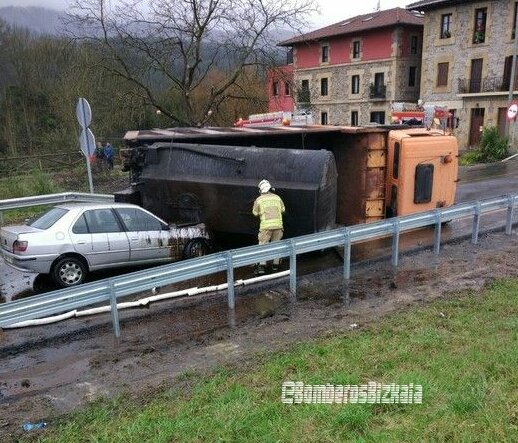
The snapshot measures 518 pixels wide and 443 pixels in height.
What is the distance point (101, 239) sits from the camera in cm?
862

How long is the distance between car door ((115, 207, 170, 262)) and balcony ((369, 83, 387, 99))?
36.8 meters

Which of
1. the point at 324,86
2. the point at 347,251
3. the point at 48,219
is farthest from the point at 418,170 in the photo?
the point at 324,86

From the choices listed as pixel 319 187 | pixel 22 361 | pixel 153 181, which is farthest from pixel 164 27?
pixel 22 361

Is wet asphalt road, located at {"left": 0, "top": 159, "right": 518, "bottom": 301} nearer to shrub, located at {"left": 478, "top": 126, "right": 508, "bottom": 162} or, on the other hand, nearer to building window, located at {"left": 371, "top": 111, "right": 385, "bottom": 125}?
shrub, located at {"left": 478, "top": 126, "right": 508, "bottom": 162}

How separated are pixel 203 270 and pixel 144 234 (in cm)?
259

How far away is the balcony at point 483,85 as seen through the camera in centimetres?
3362

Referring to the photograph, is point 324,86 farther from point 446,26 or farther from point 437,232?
point 437,232

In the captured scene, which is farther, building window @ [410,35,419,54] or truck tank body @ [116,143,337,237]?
building window @ [410,35,419,54]

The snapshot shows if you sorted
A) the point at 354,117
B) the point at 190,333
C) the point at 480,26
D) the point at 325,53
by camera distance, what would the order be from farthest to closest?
the point at 325,53 < the point at 354,117 < the point at 480,26 < the point at 190,333

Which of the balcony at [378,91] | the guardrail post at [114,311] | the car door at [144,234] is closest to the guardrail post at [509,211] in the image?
the car door at [144,234]

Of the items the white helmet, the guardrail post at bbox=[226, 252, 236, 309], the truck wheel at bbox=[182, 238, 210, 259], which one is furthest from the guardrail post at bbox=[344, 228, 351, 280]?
the truck wheel at bbox=[182, 238, 210, 259]

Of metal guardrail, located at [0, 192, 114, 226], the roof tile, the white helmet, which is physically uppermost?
Answer: the roof tile

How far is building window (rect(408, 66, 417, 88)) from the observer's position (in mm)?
42125

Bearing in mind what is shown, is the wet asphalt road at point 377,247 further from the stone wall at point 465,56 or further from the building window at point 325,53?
the building window at point 325,53
